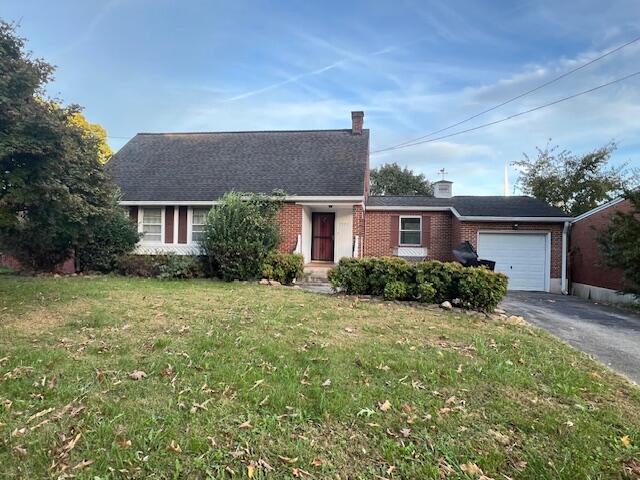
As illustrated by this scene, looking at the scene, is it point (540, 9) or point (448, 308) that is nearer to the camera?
point (448, 308)

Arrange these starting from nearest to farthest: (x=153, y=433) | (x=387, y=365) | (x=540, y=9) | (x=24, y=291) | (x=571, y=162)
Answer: (x=153, y=433), (x=387, y=365), (x=24, y=291), (x=540, y=9), (x=571, y=162)

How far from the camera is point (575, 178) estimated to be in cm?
2314

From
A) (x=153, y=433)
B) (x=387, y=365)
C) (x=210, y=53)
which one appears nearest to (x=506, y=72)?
(x=210, y=53)

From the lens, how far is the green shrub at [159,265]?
41.0 ft

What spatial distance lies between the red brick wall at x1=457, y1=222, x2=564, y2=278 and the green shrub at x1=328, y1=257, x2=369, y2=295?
766 centimetres

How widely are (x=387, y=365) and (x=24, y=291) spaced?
8.41 metres

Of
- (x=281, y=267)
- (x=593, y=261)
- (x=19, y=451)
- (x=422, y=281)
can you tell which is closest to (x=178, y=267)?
(x=281, y=267)

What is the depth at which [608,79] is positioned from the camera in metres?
13.9

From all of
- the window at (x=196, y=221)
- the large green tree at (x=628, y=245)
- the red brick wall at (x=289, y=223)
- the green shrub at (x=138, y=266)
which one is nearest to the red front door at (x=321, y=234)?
the red brick wall at (x=289, y=223)

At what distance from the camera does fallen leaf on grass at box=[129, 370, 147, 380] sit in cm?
423

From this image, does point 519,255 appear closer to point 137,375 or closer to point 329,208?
point 329,208

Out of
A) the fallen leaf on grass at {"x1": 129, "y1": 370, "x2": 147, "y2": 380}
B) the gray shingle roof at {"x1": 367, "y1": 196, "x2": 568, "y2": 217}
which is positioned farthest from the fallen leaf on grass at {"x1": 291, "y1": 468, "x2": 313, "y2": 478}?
the gray shingle roof at {"x1": 367, "y1": 196, "x2": 568, "y2": 217}

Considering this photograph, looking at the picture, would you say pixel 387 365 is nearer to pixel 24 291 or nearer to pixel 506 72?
pixel 24 291

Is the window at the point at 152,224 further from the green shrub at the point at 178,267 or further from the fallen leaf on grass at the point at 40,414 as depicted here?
the fallen leaf on grass at the point at 40,414
